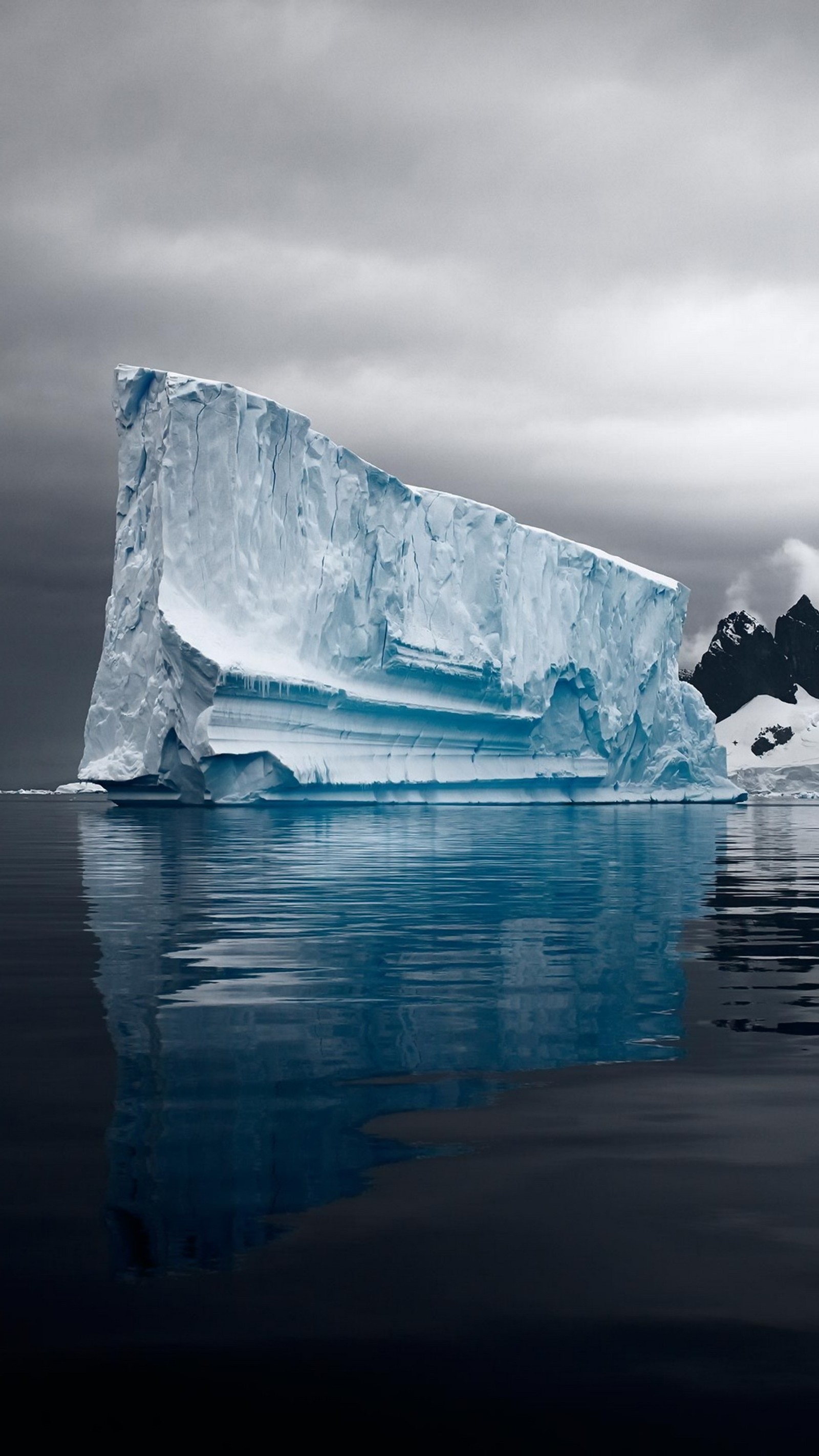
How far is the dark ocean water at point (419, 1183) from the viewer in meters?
1.77

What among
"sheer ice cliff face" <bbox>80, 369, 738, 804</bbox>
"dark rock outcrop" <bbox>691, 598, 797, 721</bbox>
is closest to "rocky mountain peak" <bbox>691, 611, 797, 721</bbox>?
"dark rock outcrop" <bbox>691, 598, 797, 721</bbox>

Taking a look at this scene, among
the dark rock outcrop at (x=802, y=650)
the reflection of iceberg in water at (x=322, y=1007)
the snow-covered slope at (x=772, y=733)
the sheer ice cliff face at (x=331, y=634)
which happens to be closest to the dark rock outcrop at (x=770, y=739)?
the snow-covered slope at (x=772, y=733)

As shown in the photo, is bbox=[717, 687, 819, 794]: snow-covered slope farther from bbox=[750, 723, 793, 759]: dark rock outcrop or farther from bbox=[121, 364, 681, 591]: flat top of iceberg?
bbox=[121, 364, 681, 591]: flat top of iceberg

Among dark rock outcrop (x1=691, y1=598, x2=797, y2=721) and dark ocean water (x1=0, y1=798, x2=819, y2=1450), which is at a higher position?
dark rock outcrop (x1=691, y1=598, x2=797, y2=721)

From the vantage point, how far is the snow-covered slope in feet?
282

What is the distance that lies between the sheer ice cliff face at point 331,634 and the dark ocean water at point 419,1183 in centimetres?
2076

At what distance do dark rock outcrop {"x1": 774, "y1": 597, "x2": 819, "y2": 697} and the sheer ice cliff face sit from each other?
6129 centimetres

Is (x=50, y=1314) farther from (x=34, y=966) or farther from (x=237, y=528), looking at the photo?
(x=237, y=528)

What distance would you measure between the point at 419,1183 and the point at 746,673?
9582 centimetres

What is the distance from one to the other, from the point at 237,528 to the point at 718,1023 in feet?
82.2

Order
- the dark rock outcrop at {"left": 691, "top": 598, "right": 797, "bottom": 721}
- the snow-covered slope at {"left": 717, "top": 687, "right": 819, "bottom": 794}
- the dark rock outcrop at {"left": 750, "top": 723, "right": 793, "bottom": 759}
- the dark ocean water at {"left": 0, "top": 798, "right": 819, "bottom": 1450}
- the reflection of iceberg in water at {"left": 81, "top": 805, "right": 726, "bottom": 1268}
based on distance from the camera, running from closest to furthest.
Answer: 1. the dark ocean water at {"left": 0, "top": 798, "right": 819, "bottom": 1450}
2. the reflection of iceberg in water at {"left": 81, "top": 805, "right": 726, "bottom": 1268}
3. the snow-covered slope at {"left": 717, "top": 687, "right": 819, "bottom": 794}
4. the dark rock outcrop at {"left": 750, "top": 723, "right": 793, "bottom": 759}
5. the dark rock outcrop at {"left": 691, "top": 598, "right": 797, "bottom": 721}

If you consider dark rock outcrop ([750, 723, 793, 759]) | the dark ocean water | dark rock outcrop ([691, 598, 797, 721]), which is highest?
dark rock outcrop ([691, 598, 797, 721])

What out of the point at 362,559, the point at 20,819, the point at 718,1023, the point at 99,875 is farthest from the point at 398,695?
the point at 718,1023

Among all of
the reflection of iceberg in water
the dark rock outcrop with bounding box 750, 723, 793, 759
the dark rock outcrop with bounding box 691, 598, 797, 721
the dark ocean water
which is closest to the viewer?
the dark ocean water
